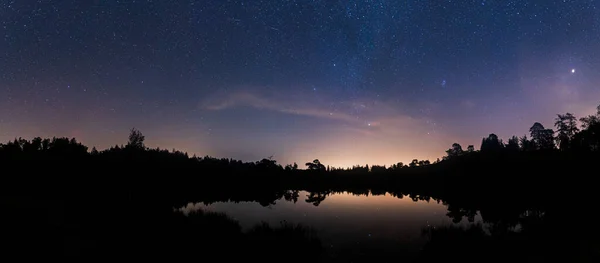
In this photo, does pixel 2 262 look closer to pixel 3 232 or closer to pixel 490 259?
pixel 3 232

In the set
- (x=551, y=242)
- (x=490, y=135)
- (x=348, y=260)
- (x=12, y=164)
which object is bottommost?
(x=348, y=260)

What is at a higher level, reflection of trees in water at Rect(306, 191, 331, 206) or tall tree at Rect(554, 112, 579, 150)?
tall tree at Rect(554, 112, 579, 150)

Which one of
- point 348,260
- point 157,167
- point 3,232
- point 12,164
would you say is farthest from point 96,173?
point 348,260

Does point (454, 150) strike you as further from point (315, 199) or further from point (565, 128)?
point (315, 199)

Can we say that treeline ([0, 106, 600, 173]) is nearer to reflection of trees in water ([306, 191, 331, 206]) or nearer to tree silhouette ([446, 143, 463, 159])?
tree silhouette ([446, 143, 463, 159])

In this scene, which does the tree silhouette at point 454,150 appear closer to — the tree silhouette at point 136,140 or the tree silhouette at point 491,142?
the tree silhouette at point 491,142

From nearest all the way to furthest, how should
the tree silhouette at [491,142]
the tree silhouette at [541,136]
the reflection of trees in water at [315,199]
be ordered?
the reflection of trees in water at [315,199] < the tree silhouette at [541,136] < the tree silhouette at [491,142]

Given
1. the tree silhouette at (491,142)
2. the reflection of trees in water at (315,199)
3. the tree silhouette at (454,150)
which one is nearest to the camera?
the reflection of trees in water at (315,199)

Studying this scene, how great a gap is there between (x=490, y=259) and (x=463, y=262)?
1.33m

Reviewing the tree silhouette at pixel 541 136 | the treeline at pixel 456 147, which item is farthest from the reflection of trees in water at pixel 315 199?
the tree silhouette at pixel 541 136

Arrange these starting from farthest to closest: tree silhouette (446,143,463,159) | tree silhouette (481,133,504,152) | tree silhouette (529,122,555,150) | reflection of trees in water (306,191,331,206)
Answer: tree silhouette (446,143,463,159), tree silhouette (481,133,504,152), tree silhouette (529,122,555,150), reflection of trees in water (306,191,331,206)

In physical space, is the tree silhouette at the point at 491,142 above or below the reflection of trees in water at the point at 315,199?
above

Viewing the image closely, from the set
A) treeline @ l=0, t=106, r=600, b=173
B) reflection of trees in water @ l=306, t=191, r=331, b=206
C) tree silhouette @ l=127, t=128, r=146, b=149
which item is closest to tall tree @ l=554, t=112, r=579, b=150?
treeline @ l=0, t=106, r=600, b=173

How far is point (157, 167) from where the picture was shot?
10125 cm
